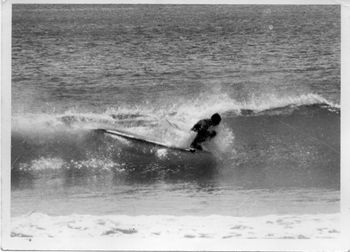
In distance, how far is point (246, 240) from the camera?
2516 millimetres

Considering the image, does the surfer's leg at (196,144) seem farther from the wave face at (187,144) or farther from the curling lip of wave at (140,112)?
the curling lip of wave at (140,112)

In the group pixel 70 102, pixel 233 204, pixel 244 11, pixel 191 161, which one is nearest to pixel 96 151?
pixel 70 102

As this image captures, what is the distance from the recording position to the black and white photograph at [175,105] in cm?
256

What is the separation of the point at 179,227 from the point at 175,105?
53 centimetres

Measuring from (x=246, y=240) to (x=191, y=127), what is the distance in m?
0.54

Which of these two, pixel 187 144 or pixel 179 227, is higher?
pixel 187 144

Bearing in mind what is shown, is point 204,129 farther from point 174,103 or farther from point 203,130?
point 174,103

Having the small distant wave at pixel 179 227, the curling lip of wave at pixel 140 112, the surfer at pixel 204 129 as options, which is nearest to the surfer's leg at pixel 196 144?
the surfer at pixel 204 129

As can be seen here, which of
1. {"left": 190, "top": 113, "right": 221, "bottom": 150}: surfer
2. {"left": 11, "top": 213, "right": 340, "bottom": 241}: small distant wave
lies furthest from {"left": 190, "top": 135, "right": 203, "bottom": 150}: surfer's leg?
{"left": 11, "top": 213, "right": 340, "bottom": 241}: small distant wave

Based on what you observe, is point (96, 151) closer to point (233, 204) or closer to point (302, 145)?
point (233, 204)

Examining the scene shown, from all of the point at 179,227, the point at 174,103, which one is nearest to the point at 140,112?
the point at 174,103

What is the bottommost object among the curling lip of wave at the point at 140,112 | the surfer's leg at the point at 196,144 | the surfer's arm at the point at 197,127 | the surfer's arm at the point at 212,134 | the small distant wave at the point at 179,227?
the small distant wave at the point at 179,227

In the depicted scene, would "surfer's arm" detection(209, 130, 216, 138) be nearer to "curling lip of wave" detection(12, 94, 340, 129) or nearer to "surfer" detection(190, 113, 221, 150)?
"surfer" detection(190, 113, 221, 150)

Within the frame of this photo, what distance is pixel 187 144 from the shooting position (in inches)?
103
